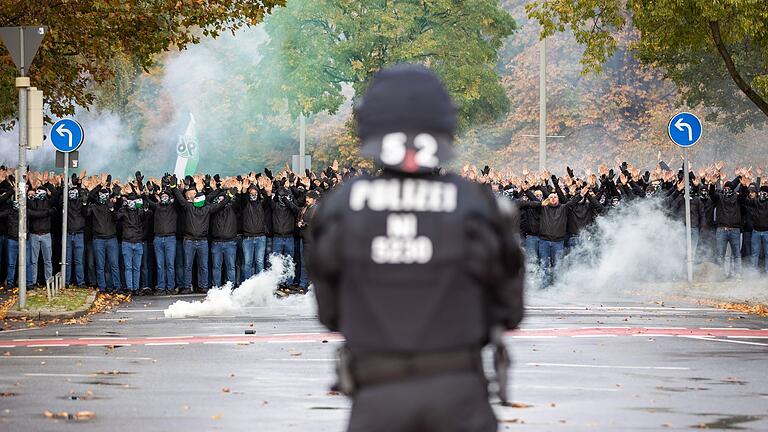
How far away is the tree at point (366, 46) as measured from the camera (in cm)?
4978

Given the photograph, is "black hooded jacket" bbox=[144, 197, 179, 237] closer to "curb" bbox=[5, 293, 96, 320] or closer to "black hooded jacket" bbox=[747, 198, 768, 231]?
"curb" bbox=[5, 293, 96, 320]

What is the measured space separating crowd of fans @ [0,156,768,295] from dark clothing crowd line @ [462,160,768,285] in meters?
0.02

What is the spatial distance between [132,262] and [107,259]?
0.55 m

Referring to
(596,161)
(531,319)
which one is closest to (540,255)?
(531,319)

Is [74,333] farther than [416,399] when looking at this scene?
Yes

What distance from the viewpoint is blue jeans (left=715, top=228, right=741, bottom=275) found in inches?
1198

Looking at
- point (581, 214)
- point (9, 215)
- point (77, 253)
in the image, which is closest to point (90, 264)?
point (77, 253)

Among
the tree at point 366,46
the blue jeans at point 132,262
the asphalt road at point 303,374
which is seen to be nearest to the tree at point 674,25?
the asphalt road at point 303,374

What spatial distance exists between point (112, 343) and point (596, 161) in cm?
5993

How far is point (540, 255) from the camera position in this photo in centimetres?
2966

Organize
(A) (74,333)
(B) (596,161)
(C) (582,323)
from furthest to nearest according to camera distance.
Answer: (B) (596,161) → (C) (582,323) → (A) (74,333)

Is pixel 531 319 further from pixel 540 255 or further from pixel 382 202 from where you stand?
pixel 382 202

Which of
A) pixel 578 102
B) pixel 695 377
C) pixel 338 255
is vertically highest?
pixel 578 102

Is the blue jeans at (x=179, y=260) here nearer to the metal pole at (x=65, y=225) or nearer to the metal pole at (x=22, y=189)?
the metal pole at (x=65, y=225)
